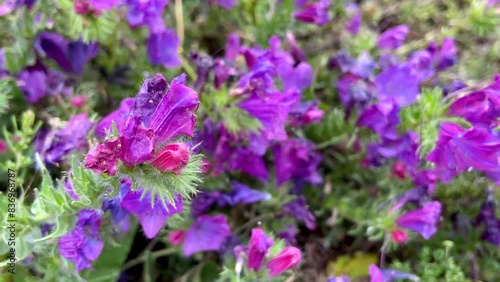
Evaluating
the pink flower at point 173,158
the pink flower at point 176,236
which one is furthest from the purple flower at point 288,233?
the pink flower at point 173,158

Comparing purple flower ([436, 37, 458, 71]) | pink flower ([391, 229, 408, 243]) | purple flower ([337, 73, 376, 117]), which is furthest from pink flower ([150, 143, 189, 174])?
purple flower ([436, 37, 458, 71])

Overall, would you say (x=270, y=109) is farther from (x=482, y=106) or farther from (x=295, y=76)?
(x=482, y=106)

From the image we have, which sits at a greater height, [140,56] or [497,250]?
[140,56]

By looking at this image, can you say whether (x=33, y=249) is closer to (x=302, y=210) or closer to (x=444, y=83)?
(x=302, y=210)

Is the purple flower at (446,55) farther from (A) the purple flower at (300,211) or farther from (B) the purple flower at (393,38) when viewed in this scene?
(A) the purple flower at (300,211)

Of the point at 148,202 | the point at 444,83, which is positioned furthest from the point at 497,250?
the point at 148,202

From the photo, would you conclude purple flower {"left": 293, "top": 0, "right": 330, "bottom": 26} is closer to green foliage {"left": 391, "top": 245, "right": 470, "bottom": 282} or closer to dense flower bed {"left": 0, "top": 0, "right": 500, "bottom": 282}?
dense flower bed {"left": 0, "top": 0, "right": 500, "bottom": 282}

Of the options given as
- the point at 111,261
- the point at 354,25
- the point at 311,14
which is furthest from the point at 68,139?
the point at 354,25
